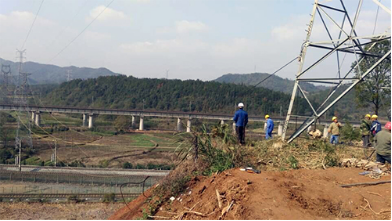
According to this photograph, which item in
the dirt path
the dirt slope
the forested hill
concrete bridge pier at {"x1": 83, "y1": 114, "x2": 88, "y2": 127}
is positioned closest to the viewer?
the dirt slope

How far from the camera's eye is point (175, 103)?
82.8 metres

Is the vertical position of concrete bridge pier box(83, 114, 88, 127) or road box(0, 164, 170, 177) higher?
concrete bridge pier box(83, 114, 88, 127)

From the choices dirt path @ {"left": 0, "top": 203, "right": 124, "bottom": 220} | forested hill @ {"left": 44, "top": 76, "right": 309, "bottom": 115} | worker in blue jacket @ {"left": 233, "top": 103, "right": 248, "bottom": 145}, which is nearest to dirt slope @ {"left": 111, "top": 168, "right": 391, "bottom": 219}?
worker in blue jacket @ {"left": 233, "top": 103, "right": 248, "bottom": 145}

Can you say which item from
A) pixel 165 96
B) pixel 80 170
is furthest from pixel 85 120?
pixel 80 170

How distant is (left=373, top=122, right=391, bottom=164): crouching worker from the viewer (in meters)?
8.48

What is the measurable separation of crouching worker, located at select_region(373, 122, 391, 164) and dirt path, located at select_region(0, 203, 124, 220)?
15829 millimetres

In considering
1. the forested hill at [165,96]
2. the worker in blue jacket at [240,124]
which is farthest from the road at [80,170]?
the forested hill at [165,96]

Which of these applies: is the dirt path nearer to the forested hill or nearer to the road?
the road

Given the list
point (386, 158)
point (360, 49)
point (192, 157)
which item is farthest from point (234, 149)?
point (360, 49)

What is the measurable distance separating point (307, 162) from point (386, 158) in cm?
183

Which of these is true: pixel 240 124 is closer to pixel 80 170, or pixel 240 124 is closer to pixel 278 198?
pixel 278 198

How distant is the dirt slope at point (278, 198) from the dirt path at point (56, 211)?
1499cm

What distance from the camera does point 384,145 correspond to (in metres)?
8.57

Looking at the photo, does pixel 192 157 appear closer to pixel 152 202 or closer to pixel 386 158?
pixel 152 202
